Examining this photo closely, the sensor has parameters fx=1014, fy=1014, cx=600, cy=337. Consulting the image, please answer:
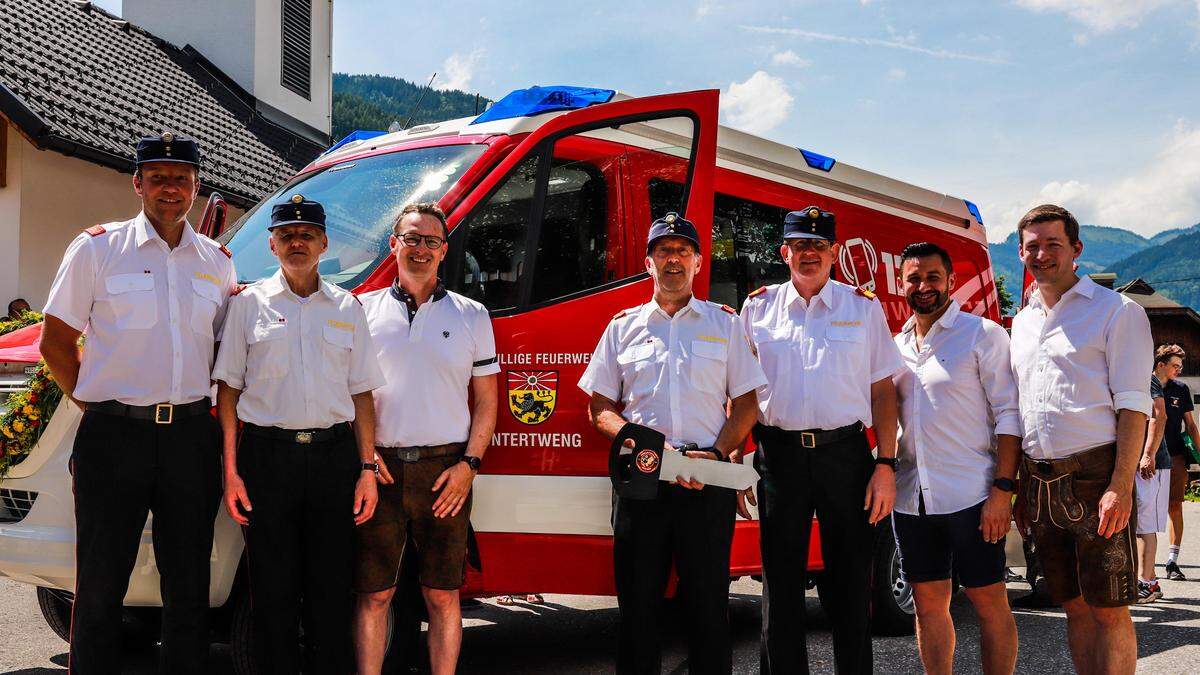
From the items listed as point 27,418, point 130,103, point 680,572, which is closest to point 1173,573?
point 680,572

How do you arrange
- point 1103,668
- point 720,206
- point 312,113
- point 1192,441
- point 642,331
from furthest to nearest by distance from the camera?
point 312,113 → point 1192,441 → point 720,206 → point 642,331 → point 1103,668

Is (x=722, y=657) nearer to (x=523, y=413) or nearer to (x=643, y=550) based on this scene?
(x=643, y=550)

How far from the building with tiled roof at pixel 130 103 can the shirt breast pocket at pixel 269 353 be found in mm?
7138

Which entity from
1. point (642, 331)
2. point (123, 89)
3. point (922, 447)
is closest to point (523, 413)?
point (642, 331)

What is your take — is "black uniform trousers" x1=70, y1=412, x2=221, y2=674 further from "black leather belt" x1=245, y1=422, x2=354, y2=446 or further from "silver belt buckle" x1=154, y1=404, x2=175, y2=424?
"black leather belt" x1=245, y1=422, x2=354, y2=446

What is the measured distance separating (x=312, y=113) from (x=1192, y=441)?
15.0 meters

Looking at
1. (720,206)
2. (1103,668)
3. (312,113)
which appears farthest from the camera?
(312,113)

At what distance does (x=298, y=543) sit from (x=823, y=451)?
198 cm

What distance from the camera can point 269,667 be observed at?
Answer: 12.0ft

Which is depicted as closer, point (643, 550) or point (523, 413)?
point (643, 550)

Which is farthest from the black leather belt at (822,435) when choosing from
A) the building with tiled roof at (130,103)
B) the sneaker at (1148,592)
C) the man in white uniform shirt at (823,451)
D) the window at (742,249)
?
the building with tiled roof at (130,103)

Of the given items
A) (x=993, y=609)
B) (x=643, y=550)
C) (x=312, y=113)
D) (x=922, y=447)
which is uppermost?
(x=312, y=113)

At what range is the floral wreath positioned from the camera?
12.7ft

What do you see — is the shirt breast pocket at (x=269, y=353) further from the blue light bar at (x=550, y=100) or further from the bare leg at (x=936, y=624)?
the bare leg at (x=936, y=624)
